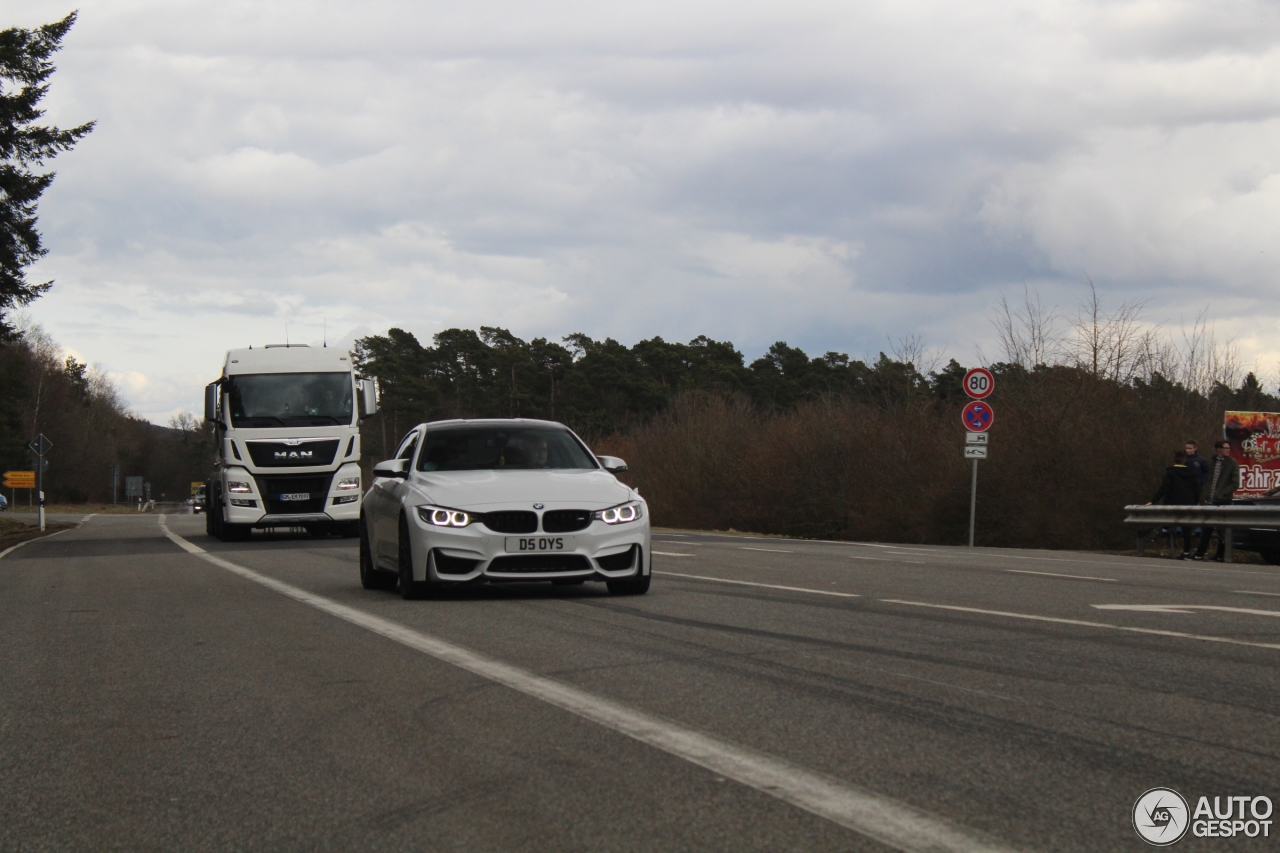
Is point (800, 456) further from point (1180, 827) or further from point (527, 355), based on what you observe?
point (527, 355)

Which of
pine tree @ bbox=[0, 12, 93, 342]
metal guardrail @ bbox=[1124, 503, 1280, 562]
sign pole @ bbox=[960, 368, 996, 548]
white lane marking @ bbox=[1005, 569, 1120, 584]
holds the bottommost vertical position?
white lane marking @ bbox=[1005, 569, 1120, 584]

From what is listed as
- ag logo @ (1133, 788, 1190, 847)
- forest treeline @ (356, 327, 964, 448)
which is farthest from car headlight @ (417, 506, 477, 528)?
forest treeline @ (356, 327, 964, 448)

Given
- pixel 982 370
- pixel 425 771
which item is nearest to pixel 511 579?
pixel 425 771

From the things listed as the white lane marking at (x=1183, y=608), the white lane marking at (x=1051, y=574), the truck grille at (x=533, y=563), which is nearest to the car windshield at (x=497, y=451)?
the truck grille at (x=533, y=563)

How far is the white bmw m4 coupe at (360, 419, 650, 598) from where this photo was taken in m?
10.8

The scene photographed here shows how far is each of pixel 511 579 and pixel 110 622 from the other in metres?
3.07

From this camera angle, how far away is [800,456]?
140ft

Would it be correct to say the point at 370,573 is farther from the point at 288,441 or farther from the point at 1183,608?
the point at 288,441

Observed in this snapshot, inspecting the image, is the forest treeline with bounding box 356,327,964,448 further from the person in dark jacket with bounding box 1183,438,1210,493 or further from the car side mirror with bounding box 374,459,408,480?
the car side mirror with bounding box 374,459,408,480

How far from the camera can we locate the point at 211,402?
25641 mm

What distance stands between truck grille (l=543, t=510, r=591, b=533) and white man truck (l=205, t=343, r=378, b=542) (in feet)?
47.7

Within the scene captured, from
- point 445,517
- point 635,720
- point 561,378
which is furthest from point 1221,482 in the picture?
point 561,378

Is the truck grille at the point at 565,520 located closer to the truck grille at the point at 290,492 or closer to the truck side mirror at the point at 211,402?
the truck grille at the point at 290,492

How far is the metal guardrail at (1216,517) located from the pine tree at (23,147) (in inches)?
1040
